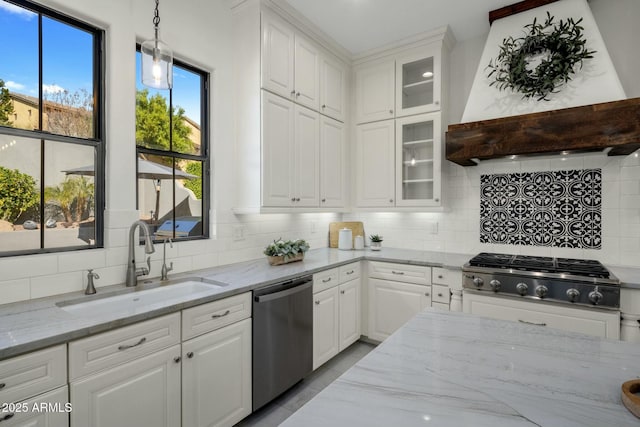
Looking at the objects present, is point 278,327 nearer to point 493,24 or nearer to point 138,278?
point 138,278

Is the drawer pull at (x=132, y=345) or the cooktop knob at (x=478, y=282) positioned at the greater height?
the cooktop knob at (x=478, y=282)

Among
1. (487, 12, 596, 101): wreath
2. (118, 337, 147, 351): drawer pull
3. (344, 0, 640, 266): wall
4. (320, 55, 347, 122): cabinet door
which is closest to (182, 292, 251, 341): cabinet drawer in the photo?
(118, 337, 147, 351): drawer pull

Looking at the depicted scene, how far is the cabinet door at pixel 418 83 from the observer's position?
10.3 feet

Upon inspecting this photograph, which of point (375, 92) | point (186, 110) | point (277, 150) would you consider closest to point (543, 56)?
point (375, 92)

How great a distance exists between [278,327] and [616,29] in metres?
3.46

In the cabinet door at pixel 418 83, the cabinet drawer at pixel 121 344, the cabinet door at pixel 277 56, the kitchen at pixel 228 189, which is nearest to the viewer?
the cabinet drawer at pixel 121 344

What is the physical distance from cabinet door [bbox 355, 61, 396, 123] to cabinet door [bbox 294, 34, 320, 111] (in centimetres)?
64

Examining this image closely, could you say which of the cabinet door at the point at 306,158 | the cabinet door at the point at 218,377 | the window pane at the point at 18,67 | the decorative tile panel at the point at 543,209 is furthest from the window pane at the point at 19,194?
the decorative tile panel at the point at 543,209

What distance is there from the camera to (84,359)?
130cm

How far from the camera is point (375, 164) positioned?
11.4 feet

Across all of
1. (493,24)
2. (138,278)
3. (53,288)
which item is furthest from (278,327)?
(493,24)

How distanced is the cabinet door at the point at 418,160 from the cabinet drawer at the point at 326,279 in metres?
1.05

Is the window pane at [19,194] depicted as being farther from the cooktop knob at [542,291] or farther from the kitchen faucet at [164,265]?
the cooktop knob at [542,291]

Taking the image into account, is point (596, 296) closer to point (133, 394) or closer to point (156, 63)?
point (133, 394)
